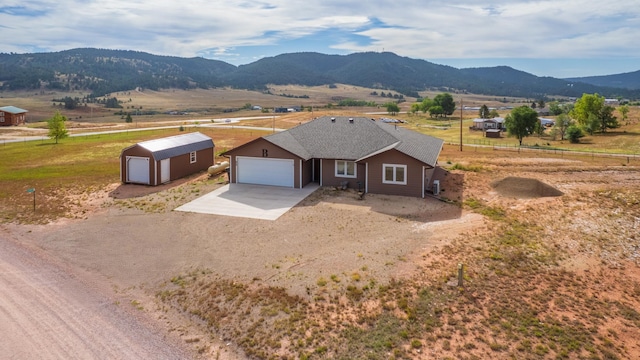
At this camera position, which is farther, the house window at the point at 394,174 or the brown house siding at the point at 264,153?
the brown house siding at the point at 264,153

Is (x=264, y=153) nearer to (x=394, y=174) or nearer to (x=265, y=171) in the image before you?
(x=265, y=171)

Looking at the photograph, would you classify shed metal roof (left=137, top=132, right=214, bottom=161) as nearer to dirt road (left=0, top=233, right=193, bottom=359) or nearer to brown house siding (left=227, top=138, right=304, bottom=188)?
brown house siding (left=227, top=138, right=304, bottom=188)

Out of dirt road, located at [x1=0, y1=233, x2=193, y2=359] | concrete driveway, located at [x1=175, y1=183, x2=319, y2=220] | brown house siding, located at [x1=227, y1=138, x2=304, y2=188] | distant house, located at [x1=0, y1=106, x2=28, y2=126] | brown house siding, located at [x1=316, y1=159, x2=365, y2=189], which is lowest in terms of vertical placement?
dirt road, located at [x1=0, y1=233, x2=193, y2=359]

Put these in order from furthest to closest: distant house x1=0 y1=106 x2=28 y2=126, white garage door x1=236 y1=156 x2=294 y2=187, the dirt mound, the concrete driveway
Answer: distant house x1=0 y1=106 x2=28 y2=126 → white garage door x1=236 y1=156 x2=294 y2=187 → the dirt mound → the concrete driveway

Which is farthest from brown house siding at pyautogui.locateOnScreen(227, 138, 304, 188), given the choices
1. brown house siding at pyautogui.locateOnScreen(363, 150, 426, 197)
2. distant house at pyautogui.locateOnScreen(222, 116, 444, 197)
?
brown house siding at pyautogui.locateOnScreen(363, 150, 426, 197)

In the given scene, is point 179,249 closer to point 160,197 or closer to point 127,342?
point 127,342

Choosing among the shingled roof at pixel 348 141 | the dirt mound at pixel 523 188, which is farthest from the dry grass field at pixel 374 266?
the shingled roof at pixel 348 141

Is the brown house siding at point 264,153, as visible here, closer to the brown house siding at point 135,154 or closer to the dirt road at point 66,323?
the brown house siding at point 135,154
